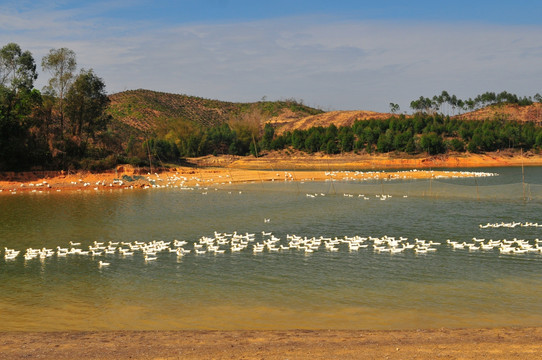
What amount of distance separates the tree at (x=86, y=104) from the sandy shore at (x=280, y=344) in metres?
63.2

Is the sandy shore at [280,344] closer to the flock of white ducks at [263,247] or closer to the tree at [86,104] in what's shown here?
the flock of white ducks at [263,247]

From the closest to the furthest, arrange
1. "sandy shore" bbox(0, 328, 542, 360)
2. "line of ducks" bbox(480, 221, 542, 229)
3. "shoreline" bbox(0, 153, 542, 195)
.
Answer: "sandy shore" bbox(0, 328, 542, 360) → "line of ducks" bbox(480, 221, 542, 229) → "shoreline" bbox(0, 153, 542, 195)

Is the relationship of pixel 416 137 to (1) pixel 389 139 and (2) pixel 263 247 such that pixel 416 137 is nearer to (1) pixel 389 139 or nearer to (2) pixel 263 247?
(1) pixel 389 139

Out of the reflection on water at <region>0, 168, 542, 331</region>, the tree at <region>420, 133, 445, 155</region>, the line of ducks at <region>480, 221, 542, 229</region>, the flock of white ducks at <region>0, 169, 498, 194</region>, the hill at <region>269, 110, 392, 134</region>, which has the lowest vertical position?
the reflection on water at <region>0, 168, 542, 331</region>

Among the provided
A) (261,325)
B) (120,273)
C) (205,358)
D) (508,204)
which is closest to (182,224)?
(120,273)

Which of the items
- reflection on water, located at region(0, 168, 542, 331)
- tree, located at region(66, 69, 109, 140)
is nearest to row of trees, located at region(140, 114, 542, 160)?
tree, located at region(66, 69, 109, 140)

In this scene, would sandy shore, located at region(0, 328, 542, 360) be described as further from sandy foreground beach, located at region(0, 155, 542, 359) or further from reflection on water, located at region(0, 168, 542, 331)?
reflection on water, located at region(0, 168, 542, 331)

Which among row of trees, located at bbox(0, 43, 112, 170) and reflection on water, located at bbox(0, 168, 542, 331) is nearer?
reflection on water, located at bbox(0, 168, 542, 331)

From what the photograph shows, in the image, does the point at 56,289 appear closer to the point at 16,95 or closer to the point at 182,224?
the point at 182,224

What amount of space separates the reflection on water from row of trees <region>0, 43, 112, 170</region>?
27.1 metres

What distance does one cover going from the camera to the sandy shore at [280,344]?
11.5 metres

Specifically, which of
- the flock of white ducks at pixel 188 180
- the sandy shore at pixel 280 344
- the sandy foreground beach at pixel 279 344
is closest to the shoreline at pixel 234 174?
the flock of white ducks at pixel 188 180

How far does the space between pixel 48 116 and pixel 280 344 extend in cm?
6984

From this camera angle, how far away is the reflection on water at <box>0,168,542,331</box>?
51.3 feet
